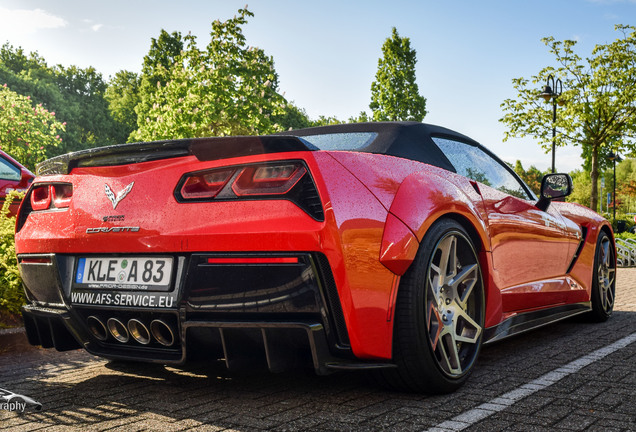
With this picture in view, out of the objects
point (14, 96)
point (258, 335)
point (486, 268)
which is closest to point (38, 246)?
point (258, 335)

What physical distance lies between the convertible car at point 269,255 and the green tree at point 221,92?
44.6 ft

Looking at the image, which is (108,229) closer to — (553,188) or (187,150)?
(187,150)

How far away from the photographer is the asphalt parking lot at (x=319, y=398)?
2770 mm

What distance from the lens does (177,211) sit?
2969 mm

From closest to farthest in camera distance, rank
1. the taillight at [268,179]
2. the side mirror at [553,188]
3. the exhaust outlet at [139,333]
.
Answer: the taillight at [268,179] < the exhaust outlet at [139,333] < the side mirror at [553,188]

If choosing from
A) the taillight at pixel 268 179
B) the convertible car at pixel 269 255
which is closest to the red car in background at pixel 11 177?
the convertible car at pixel 269 255

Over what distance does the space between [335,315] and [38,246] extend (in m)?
1.65

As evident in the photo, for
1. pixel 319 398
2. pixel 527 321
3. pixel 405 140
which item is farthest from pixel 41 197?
pixel 527 321

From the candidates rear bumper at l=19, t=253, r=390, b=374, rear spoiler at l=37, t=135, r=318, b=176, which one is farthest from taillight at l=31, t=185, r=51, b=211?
rear bumper at l=19, t=253, r=390, b=374

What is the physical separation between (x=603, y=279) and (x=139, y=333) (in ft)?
14.4

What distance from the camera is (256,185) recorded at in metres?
2.89

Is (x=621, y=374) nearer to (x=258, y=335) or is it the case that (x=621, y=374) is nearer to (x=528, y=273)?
(x=528, y=273)

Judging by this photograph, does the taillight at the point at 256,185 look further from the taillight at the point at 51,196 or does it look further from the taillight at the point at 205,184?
the taillight at the point at 51,196

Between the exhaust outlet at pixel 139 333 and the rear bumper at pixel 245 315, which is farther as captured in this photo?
the exhaust outlet at pixel 139 333
